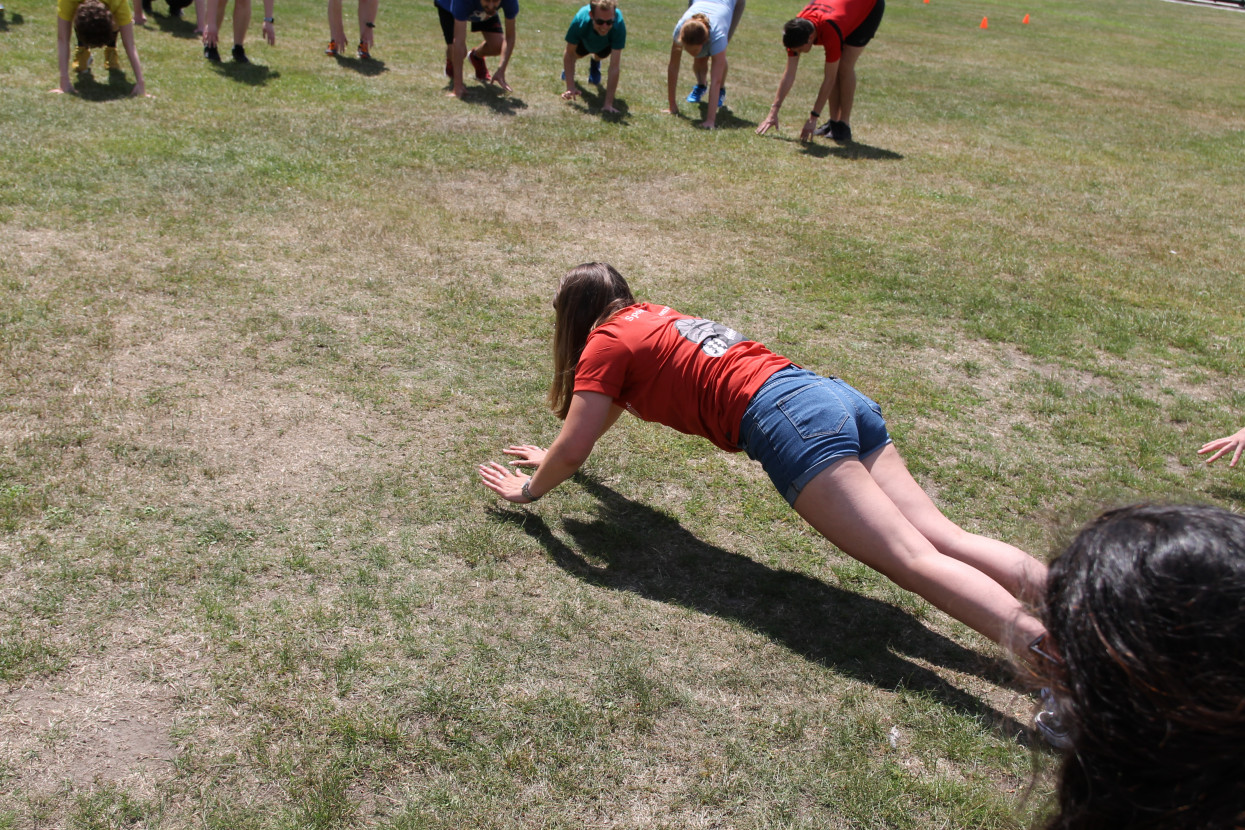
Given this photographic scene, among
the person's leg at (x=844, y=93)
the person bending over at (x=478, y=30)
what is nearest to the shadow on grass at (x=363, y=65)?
the person bending over at (x=478, y=30)

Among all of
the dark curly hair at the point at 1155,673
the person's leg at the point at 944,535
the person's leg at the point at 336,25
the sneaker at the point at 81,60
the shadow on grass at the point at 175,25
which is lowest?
the person's leg at the point at 944,535

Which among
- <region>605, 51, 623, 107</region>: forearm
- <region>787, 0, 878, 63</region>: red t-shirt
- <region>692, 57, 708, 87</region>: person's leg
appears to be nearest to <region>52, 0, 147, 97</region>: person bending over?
<region>605, 51, 623, 107</region>: forearm

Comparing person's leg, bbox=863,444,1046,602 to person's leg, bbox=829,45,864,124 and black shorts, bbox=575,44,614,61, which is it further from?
black shorts, bbox=575,44,614,61

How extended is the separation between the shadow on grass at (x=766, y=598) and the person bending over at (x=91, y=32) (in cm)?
755

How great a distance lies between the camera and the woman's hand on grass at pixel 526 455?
410 centimetres

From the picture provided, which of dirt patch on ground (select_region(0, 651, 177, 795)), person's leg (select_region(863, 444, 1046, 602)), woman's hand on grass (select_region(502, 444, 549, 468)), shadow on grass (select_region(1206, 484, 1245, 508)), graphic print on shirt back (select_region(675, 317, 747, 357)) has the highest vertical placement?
graphic print on shirt back (select_region(675, 317, 747, 357))

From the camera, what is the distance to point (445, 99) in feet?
32.5

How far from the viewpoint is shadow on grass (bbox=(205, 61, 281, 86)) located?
31.7ft

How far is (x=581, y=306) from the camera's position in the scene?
12.4ft

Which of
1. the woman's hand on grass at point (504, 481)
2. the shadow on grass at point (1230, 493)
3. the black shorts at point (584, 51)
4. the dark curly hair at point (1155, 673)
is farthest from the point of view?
the black shorts at point (584, 51)

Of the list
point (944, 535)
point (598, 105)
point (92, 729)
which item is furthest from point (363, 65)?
point (944, 535)

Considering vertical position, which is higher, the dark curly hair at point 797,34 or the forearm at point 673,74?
the dark curly hair at point 797,34

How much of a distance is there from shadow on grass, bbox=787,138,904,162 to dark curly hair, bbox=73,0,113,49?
7.04 metres

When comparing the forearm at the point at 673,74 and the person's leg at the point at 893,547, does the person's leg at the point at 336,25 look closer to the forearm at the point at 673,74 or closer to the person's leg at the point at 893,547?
the forearm at the point at 673,74
